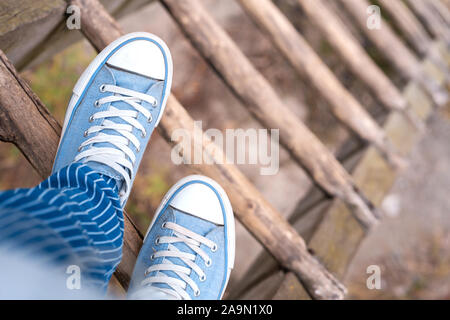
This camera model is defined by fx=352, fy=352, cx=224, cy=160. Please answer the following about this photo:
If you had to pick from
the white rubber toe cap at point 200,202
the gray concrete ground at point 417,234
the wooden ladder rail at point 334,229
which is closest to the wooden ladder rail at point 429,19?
the gray concrete ground at point 417,234

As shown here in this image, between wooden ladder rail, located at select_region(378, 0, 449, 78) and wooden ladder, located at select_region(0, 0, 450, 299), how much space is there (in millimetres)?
176

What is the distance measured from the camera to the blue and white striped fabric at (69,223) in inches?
28.4

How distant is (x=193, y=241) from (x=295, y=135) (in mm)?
522

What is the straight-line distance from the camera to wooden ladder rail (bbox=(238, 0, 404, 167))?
Answer: 1.37m

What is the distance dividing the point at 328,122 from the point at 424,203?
2.56 feet

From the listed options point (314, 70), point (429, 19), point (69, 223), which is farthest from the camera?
point (429, 19)

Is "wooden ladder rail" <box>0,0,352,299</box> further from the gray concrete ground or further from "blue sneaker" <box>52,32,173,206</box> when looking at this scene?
the gray concrete ground

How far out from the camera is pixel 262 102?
1.24m

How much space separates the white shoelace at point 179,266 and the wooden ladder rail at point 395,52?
129 centimetres

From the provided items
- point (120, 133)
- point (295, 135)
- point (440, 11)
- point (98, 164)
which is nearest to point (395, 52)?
point (440, 11)

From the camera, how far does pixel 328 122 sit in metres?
2.18

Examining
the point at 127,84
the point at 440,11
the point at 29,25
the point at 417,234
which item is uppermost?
the point at 29,25

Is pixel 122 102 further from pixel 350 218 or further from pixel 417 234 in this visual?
pixel 417 234
